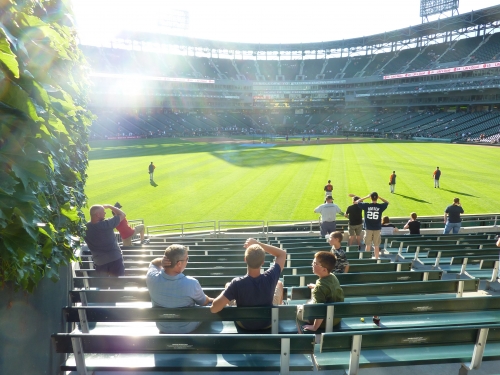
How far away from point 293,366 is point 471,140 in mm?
65255

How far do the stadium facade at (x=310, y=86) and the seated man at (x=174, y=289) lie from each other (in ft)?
212

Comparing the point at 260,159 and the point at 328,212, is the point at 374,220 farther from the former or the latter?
the point at 260,159

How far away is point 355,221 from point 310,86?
9508 centimetres

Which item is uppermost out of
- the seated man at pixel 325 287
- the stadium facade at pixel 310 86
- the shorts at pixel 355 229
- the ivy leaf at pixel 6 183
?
the stadium facade at pixel 310 86

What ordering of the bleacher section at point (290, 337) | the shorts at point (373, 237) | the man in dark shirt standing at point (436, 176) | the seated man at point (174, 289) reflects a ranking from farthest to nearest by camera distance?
the man in dark shirt standing at point (436, 176), the shorts at point (373, 237), the seated man at point (174, 289), the bleacher section at point (290, 337)

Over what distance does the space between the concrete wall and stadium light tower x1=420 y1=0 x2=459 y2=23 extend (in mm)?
100222

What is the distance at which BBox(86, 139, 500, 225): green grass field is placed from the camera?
1961 cm

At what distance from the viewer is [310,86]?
3957 inches

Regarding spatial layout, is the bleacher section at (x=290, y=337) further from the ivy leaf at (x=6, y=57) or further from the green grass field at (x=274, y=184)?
the green grass field at (x=274, y=184)

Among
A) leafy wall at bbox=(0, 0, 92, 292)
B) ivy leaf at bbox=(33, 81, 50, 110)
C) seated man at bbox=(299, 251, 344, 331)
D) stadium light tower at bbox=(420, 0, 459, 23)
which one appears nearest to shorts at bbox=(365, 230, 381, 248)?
seated man at bbox=(299, 251, 344, 331)

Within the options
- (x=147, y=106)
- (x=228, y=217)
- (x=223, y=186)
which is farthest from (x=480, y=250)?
(x=147, y=106)

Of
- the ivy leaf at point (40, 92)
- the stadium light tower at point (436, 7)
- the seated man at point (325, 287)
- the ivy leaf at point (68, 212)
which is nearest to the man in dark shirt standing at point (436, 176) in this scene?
the seated man at point (325, 287)

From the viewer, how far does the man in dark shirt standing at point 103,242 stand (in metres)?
6.25

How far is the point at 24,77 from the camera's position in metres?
2.14
